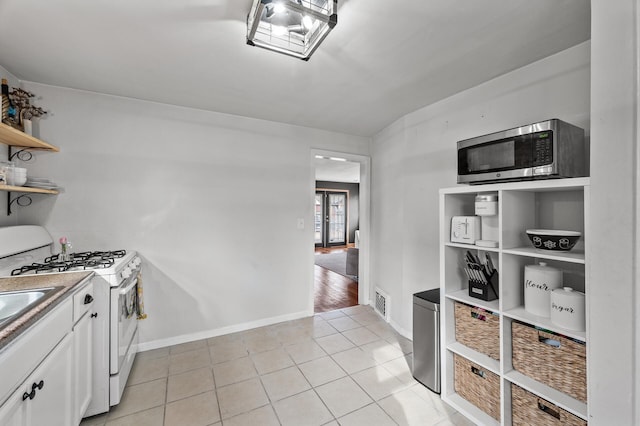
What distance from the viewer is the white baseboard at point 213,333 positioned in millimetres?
2549

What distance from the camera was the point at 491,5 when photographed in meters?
1.32

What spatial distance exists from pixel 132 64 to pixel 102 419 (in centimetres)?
236

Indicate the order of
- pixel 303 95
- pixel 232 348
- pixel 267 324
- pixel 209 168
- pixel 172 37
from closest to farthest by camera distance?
pixel 172 37 → pixel 303 95 → pixel 232 348 → pixel 209 168 → pixel 267 324

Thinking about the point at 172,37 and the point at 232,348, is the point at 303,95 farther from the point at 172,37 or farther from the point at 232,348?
the point at 232,348

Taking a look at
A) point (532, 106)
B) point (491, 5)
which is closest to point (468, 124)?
point (532, 106)

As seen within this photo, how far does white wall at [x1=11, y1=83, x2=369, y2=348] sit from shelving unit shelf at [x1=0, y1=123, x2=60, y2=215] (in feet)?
0.34

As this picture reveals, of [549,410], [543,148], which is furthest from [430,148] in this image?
[549,410]

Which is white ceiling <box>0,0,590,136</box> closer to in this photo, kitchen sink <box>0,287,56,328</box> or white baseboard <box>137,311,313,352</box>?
kitchen sink <box>0,287,56,328</box>

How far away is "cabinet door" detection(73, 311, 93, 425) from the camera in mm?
1440

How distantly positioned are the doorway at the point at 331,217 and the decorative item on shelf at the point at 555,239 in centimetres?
741

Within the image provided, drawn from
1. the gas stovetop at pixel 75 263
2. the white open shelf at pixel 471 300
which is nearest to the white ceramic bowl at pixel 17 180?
the gas stovetop at pixel 75 263

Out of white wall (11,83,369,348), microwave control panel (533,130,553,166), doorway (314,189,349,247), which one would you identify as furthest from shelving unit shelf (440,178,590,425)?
doorway (314,189,349,247)

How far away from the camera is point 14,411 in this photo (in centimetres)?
93

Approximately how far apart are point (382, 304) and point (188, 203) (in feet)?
8.08
